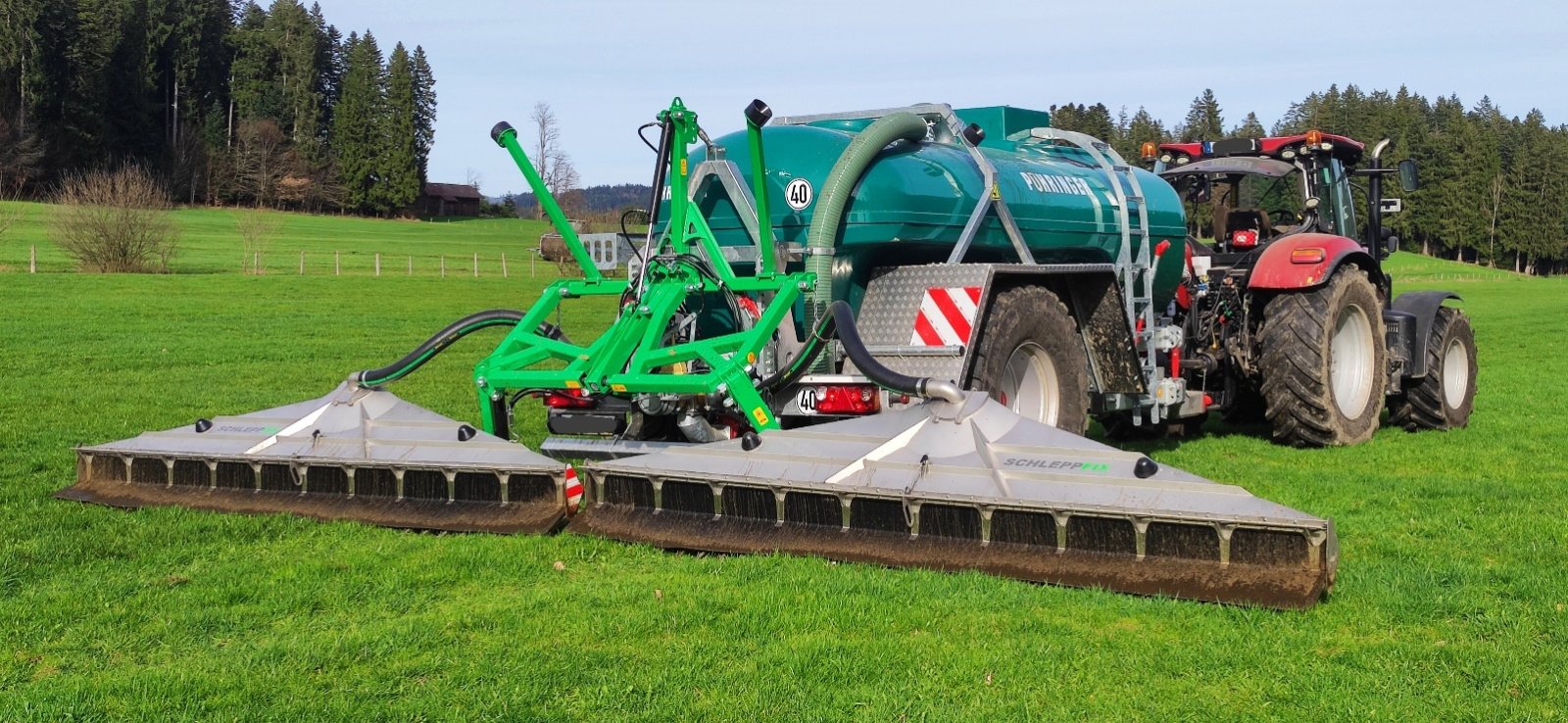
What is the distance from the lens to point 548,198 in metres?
7.41

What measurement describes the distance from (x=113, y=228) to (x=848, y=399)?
3172 centimetres

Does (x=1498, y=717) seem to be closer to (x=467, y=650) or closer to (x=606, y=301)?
(x=467, y=650)

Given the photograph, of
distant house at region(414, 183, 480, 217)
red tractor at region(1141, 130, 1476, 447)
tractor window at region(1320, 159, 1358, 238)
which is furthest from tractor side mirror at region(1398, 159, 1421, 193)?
distant house at region(414, 183, 480, 217)

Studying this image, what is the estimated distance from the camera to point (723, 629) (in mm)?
4754

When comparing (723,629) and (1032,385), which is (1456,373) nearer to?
(1032,385)

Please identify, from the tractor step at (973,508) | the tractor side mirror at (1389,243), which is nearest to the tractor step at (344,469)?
the tractor step at (973,508)

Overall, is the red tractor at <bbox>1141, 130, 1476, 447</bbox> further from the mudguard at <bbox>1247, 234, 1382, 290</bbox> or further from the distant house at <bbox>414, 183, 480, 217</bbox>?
the distant house at <bbox>414, 183, 480, 217</bbox>

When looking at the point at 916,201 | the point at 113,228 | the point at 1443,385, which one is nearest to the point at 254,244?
the point at 113,228

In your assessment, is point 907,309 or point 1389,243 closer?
point 907,309

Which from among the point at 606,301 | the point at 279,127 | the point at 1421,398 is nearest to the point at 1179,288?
the point at 1421,398

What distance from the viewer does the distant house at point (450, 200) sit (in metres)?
98.6

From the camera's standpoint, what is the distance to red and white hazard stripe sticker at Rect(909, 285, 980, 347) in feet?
22.7

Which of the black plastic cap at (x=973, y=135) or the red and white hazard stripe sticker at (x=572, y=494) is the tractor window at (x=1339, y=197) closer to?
the black plastic cap at (x=973, y=135)

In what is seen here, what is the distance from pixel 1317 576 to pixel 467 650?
2.90 meters
